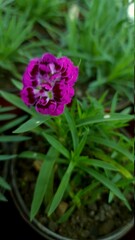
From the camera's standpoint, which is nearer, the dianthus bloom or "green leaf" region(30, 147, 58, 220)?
the dianthus bloom

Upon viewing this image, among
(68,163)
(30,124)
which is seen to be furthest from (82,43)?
(30,124)

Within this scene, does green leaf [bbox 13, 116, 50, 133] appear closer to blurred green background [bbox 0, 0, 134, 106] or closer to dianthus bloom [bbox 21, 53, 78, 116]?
dianthus bloom [bbox 21, 53, 78, 116]

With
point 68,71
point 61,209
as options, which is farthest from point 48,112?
point 61,209

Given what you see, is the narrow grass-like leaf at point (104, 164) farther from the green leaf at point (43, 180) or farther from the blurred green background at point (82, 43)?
the blurred green background at point (82, 43)

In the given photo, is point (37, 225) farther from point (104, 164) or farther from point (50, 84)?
point (50, 84)

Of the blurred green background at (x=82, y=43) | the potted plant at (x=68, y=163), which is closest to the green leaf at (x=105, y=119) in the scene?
the potted plant at (x=68, y=163)

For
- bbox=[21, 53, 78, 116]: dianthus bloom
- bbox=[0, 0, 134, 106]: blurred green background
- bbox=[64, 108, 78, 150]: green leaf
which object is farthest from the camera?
bbox=[0, 0, 134, 106]: blurred green background

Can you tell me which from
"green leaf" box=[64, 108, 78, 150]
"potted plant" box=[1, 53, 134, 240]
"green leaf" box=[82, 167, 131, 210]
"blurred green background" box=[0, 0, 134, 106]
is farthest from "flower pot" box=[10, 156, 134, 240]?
"blurred green background" box=[0, 0, 134, 106]

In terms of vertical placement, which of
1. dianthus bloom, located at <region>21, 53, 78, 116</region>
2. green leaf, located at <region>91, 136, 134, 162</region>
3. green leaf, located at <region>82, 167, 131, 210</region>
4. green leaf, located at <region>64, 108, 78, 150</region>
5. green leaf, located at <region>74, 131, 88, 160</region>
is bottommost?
green leaf, located at <region>82, 167, 131, 210</region>
